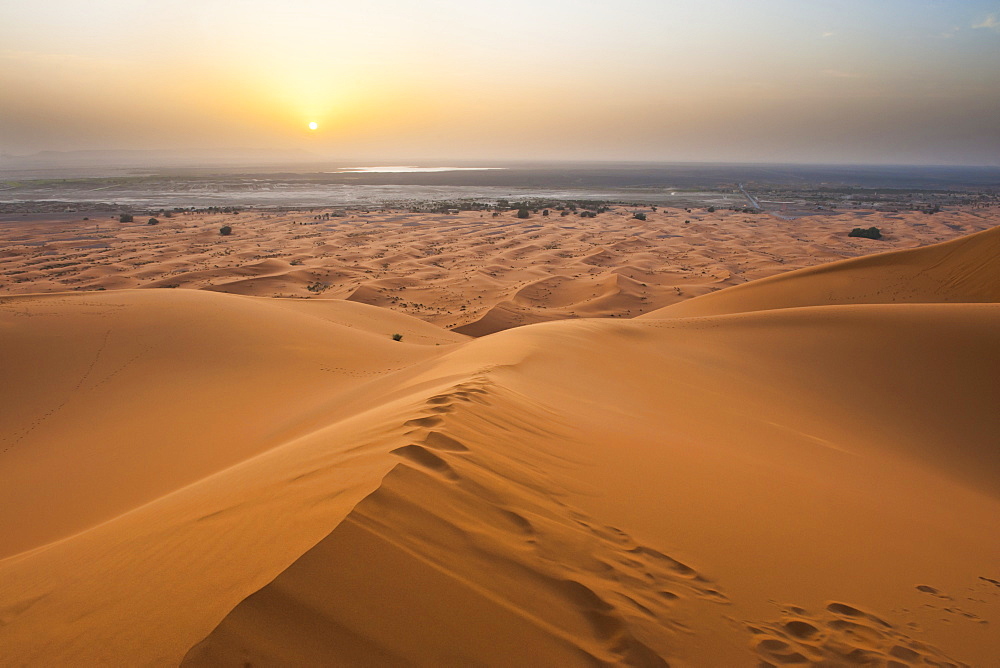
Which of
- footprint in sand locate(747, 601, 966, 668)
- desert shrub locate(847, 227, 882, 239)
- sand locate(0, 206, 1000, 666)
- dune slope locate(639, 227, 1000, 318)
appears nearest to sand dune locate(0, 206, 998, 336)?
desert shrub locate(847, 227, 882, 239)

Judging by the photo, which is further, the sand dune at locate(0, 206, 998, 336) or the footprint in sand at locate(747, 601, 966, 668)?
the sand dune at locate(0, 206, 998, 336)

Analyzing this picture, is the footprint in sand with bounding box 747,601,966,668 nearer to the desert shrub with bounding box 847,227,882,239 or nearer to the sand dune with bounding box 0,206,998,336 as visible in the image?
the sand dune with bounding box 0,206,998,336

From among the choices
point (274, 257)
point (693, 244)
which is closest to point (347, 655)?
point (274, 257)

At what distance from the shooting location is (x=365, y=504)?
2596mm

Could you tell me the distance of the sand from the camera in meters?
2.13

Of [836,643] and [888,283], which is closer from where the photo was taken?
[836,643]

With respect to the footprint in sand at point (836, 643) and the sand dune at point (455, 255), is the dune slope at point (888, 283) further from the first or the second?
the footprint in sand at point (836, 643)

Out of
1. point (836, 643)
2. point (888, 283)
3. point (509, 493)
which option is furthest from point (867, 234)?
point (509, 493)

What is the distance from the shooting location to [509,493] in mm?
3100

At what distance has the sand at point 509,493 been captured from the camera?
2.13m

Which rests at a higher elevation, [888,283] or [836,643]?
[888,283]

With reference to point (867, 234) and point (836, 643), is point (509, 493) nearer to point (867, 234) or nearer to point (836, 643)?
point (836, 643)

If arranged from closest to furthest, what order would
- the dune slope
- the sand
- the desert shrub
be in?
the sand → the dune slope → the desert shrub

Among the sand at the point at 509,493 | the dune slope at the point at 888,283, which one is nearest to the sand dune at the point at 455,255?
the dune slope at the point at 888,283
